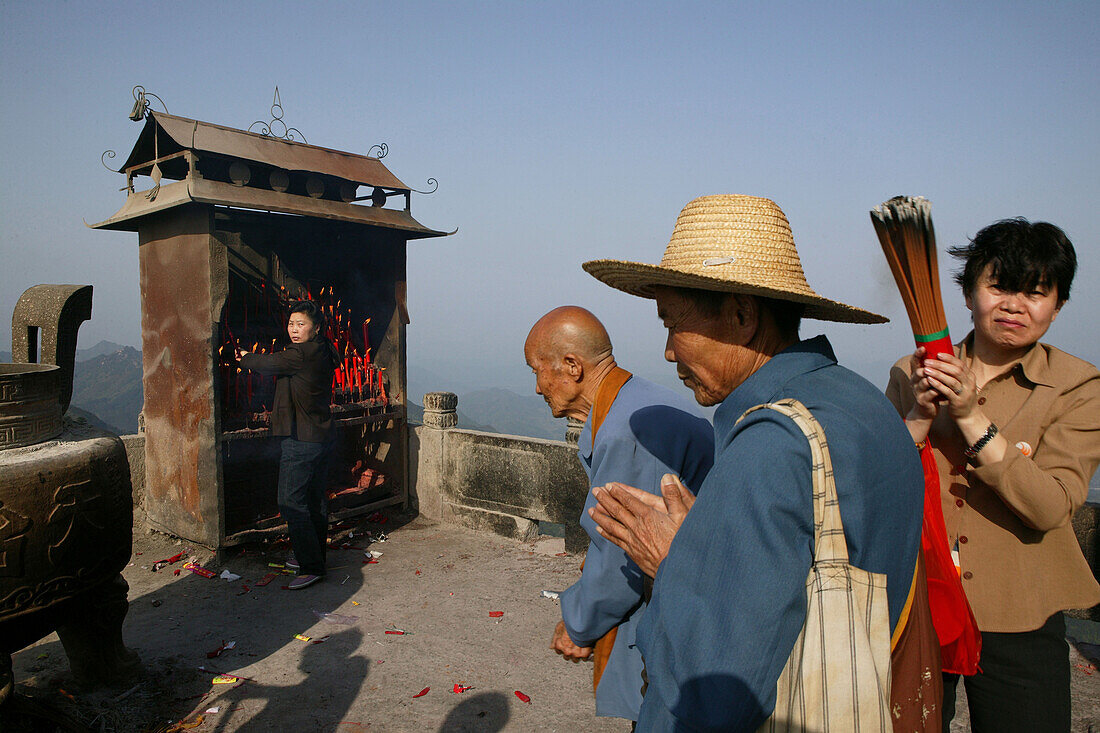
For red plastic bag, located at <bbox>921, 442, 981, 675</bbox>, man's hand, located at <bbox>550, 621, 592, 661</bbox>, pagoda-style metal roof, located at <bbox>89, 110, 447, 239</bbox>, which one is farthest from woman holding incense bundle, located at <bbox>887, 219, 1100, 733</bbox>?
pagoda-style metal roof, located at <bbox>89, 110, 447, 239</bbox>

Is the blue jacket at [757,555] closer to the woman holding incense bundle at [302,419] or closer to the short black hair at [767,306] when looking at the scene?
the short black hair at [767,306]

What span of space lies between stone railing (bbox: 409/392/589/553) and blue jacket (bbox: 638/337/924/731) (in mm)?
5465

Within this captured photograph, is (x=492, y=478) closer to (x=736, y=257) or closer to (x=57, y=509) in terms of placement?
(x=57, y=509)

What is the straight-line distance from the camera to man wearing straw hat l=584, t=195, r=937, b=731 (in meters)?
1.30

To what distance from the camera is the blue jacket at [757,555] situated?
130 cm

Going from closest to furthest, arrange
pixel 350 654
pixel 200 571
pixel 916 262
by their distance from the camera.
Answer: pixel 916 262 → pixel 350 654 → pixel 200 571

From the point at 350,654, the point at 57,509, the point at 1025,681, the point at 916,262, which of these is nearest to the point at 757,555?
the point at 916,262

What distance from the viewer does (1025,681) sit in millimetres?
2227

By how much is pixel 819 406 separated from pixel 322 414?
551cm

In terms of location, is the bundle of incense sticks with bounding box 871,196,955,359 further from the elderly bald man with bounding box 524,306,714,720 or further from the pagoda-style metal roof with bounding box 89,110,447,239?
the pagoda-style metal roof with bounding box 89,110,447,239

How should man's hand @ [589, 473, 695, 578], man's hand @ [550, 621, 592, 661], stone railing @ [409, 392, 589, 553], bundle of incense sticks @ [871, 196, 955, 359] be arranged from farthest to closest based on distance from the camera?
stone railing @ [409, 392, 589, 553] → man's hand @ [550, 621, 592, 661] → bundle of incense sticks @ [871, 196, 955, 359] → man's hand @ [589, 473, 695, 578]

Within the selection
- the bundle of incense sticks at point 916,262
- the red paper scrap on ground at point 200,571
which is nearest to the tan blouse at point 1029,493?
the bundle of incense sticks at point 916,262

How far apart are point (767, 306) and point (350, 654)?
172 inches

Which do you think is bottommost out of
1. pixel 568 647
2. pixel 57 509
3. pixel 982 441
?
pixel 568 647
